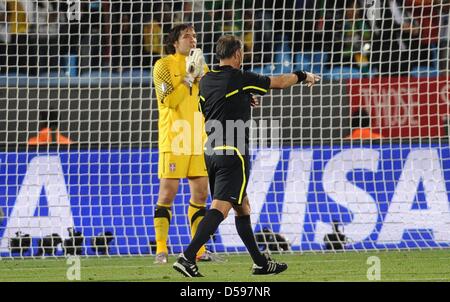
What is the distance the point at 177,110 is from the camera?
9266 mm

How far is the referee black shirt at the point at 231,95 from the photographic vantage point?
7.57m


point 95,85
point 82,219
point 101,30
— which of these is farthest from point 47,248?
point 101,30

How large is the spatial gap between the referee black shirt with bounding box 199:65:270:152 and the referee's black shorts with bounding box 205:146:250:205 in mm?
68

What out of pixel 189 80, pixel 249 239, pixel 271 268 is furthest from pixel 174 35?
pixel 271 268

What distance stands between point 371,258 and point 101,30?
467 cm

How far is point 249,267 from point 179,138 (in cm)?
130

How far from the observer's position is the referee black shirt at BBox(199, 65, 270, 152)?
7.57 m

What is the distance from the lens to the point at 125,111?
1119 cm

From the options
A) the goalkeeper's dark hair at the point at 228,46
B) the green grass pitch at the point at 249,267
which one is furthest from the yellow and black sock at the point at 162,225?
the goalkeeper's dark hair at the point at 228,46

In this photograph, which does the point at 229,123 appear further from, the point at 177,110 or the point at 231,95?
the point at 177,110

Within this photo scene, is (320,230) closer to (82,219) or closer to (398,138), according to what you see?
(398,138)

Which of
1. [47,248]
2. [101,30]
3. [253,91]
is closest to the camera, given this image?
[253,91]

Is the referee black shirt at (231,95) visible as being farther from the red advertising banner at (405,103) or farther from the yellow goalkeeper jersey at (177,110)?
the red advertising banner at (405,103)

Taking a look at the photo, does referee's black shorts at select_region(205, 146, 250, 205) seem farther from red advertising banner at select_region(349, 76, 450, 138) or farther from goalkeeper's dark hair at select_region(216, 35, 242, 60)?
red advertising banner at select_region(349, 76, 450, 138)
